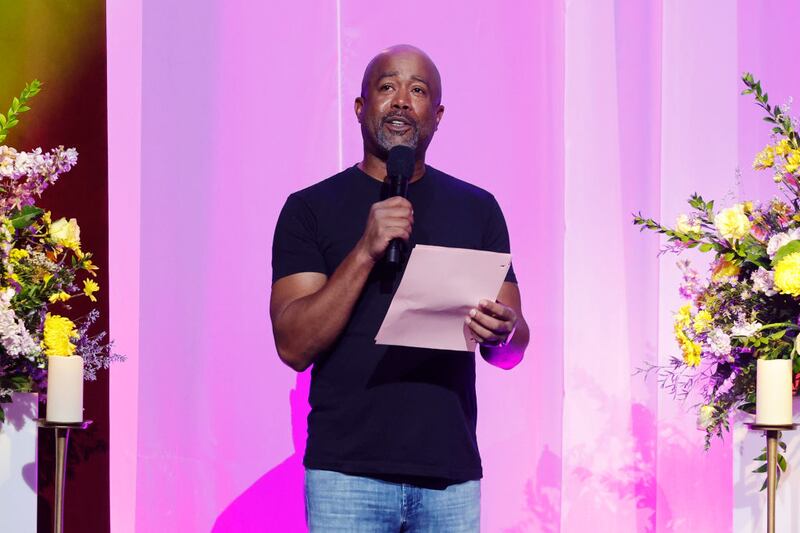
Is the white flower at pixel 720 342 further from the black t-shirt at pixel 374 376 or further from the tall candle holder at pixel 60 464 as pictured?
the tall candle holder at pixel 60 464

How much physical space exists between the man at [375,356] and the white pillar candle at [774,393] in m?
0.47

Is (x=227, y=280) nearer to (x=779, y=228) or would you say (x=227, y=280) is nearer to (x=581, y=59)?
(x=581, y=59)

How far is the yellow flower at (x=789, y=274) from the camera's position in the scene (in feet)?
6.84

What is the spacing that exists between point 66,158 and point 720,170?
6.24 feet

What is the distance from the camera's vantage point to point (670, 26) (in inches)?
127

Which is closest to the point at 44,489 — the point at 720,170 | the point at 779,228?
the point at 779,228

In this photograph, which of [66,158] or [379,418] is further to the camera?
[66,158]

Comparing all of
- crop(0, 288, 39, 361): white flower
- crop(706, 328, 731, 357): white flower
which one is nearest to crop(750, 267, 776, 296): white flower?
crop(706, 328, 731, 357): white flower

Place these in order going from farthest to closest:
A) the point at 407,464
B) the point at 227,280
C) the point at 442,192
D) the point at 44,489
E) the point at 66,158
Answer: the point at 227,280, the point at 44,489, the point at 66,158, the point at 442,192, the point at 407,464

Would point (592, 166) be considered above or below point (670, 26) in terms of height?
below

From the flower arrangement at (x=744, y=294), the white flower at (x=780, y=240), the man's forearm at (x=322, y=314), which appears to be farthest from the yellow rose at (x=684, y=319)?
the man's forearm at (x=322, y=314)

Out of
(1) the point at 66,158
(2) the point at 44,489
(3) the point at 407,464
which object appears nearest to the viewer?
(3) the point at 407,464

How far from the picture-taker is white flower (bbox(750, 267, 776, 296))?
2201 millimetres

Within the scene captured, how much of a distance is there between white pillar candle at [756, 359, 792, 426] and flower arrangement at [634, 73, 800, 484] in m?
0.15
